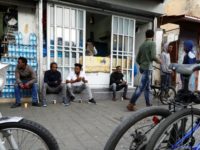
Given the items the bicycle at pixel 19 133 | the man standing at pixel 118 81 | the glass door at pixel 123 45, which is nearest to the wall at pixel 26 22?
the glass door at pixel 123 45

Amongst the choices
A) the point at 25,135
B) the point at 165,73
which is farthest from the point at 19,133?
the point at 165,73

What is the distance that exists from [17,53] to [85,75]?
2.19 metres

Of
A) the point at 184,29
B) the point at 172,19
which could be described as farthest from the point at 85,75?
the point at 184,29

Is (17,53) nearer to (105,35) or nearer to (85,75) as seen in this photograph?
(85,75)

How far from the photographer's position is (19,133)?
288 centimetres

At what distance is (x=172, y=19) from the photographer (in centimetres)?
1130

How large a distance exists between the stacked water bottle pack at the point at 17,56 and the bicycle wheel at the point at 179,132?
19.7 feet

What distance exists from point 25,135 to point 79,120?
345 cm

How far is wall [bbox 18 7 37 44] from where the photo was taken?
27.9 feet

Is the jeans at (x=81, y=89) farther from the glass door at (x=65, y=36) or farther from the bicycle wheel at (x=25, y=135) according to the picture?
the bicycle wheel at (x=25, y=135)

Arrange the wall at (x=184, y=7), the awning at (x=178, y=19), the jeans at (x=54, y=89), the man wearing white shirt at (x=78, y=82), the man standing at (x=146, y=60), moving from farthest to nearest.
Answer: the wall at (x=184, y=7)
the awning at (x=178, y=19)
the man wearing white shirt at (x=78, y=82)
the jeans at (x=54, y=89)
the man standing at (x=146, y=60)

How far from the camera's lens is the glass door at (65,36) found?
866cm

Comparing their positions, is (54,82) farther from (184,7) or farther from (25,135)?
(184,7)

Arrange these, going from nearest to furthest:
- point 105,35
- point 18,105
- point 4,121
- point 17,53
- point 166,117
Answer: point 4,121 → point 166,117 → point 18,105 → point 17,53 → point 105,35
